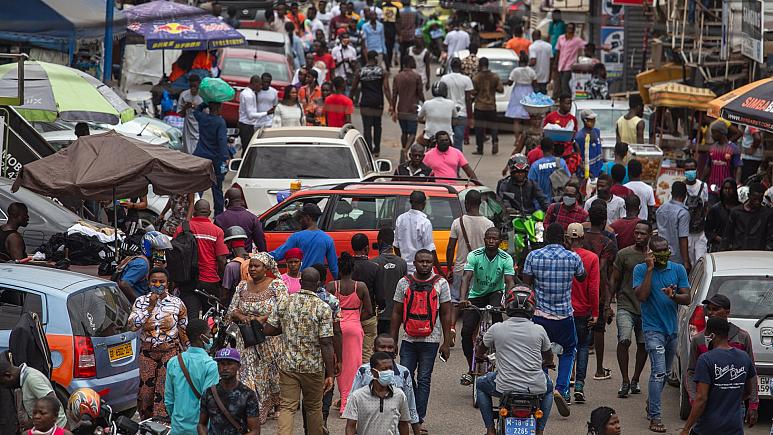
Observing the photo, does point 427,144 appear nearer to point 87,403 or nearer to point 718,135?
point 718,135

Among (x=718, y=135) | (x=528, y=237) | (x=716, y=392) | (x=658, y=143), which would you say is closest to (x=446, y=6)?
(x=658, y=143)

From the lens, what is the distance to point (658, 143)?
2327 centimetres

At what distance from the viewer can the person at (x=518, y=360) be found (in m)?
10.6

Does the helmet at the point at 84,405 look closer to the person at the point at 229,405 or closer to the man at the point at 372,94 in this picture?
the person at the point at 229,405

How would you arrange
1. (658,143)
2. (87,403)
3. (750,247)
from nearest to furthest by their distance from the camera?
(87,403), (750,247), (658,143)

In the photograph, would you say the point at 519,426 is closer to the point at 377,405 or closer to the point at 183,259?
the point at 377,405

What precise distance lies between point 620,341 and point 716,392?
9.77 feet

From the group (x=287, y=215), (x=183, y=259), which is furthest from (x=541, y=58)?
(x=183, y=259)

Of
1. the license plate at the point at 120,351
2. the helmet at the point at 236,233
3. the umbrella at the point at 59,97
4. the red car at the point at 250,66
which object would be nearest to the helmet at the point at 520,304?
the license plate at the point at 120,351

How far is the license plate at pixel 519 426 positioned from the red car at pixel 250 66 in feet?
56.5

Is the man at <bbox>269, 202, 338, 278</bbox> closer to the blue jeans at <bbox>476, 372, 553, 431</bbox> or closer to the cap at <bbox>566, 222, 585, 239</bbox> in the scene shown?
the cap at <bbox>566, 222, 585, 239</bbox>

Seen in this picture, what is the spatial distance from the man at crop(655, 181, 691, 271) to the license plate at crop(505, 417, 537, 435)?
223 inches

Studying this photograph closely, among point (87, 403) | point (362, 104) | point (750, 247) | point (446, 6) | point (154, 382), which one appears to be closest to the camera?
point (87, 403)

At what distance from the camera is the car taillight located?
36.6ft
